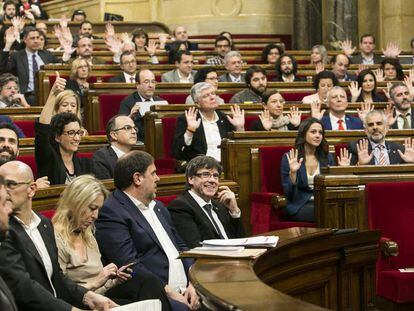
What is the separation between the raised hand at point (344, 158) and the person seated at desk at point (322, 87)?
1559 mm

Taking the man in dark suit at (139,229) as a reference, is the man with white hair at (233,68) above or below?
above

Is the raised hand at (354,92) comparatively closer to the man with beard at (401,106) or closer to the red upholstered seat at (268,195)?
the man with beard at (401,106)

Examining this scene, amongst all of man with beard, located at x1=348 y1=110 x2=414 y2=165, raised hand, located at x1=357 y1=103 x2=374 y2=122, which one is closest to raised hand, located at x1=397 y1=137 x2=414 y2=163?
man with beard, located at x1=348 y1=110 x2=414 y2=165

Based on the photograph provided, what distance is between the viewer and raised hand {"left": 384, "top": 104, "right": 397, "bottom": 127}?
7.39 m

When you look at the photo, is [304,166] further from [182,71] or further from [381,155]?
[182,71]

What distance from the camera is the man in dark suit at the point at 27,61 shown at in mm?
9047

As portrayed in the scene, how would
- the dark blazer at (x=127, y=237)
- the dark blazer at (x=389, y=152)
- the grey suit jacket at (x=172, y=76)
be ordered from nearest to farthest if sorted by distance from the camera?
1. the dark blazer at (x=127, y=237)
2. the dark blazer at (x=389, y=152)
3. the grey suit jacket at (x=172, y=76)

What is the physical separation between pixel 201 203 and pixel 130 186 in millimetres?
426

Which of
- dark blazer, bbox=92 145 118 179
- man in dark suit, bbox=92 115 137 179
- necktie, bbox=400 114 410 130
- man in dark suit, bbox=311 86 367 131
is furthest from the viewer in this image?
necktie, bbox=400 114 410 130

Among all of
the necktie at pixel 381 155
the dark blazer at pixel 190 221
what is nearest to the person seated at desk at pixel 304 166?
the necktie at pixel 381 155

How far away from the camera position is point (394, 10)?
12.2 metres

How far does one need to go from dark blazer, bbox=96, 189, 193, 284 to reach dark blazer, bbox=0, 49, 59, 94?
4.76 m

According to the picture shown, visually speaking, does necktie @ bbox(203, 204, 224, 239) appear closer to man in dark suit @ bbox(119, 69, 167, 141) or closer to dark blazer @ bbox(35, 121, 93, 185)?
dark blazer @ bbox(35, 121, 93, 185)

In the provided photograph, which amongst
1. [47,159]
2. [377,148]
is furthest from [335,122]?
[47,159]
